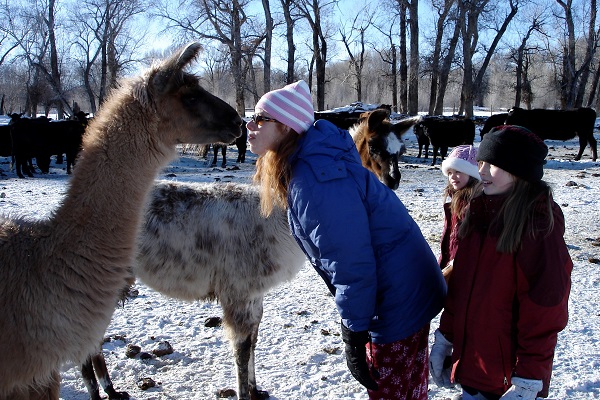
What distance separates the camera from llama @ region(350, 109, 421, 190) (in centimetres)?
504

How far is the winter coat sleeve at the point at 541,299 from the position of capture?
5.98 feet

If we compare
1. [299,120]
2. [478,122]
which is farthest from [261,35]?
[299,120]

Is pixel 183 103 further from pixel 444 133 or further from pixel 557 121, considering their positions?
pixel 557 121

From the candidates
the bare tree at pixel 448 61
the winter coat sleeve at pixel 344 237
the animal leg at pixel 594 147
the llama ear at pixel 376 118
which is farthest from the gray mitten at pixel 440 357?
the bare tree at pixel 448 61

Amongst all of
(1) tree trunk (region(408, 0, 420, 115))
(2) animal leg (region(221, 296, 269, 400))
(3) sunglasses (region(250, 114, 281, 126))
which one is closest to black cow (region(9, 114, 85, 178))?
(2) animal leg (region(221, 296, 269, 400))

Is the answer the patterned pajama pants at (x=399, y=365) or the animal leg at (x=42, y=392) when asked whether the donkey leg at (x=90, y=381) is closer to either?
the animal leg at (x=42, y=392)

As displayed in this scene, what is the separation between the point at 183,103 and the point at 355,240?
1.30 metres

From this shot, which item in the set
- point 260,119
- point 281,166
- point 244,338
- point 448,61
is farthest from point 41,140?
point 448,61

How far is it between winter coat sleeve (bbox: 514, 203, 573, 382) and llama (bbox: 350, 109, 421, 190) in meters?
3.06

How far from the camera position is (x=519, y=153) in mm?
1993

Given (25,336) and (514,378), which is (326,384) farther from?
(25,336)

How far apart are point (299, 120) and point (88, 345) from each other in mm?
1517

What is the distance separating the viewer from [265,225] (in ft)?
12.2

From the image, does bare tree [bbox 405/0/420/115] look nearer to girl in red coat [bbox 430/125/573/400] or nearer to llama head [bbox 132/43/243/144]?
llama head [bbox 132/43/243/144]
